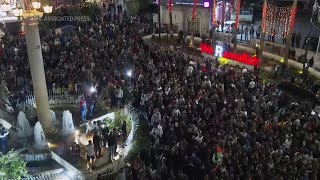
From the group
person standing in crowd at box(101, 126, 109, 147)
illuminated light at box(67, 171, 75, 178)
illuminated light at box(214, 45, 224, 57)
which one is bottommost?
illuminated light at box(67, 171, 75, 178)

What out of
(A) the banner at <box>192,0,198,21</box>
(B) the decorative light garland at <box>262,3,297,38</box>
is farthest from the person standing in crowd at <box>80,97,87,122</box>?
(A) the banner at <box>192,0,198,21</box>

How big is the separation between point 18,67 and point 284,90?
1290 cm

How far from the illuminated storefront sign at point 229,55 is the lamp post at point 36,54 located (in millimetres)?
12471

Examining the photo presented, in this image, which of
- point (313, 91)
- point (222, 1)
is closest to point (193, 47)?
point (222, 1)

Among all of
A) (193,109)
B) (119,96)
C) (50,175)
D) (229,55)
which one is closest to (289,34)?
(229,55)

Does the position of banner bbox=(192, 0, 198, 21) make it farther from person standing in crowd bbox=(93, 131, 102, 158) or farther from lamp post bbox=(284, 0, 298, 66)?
person standing in crowd bbox=(93, 131, 102, 158)

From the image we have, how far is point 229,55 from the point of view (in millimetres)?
25219

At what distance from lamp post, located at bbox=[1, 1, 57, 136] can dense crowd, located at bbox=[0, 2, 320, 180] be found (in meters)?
2.89

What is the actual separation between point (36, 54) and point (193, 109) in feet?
21.1

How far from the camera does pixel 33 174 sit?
13.6 m

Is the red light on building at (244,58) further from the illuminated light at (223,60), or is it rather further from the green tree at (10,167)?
the green tree at (10,167)

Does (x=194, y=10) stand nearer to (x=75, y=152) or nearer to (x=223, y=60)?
(x=223, y=60)

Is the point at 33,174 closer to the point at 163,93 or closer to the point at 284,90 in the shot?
the point at 163,93

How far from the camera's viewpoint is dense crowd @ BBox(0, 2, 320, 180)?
1308 cm
